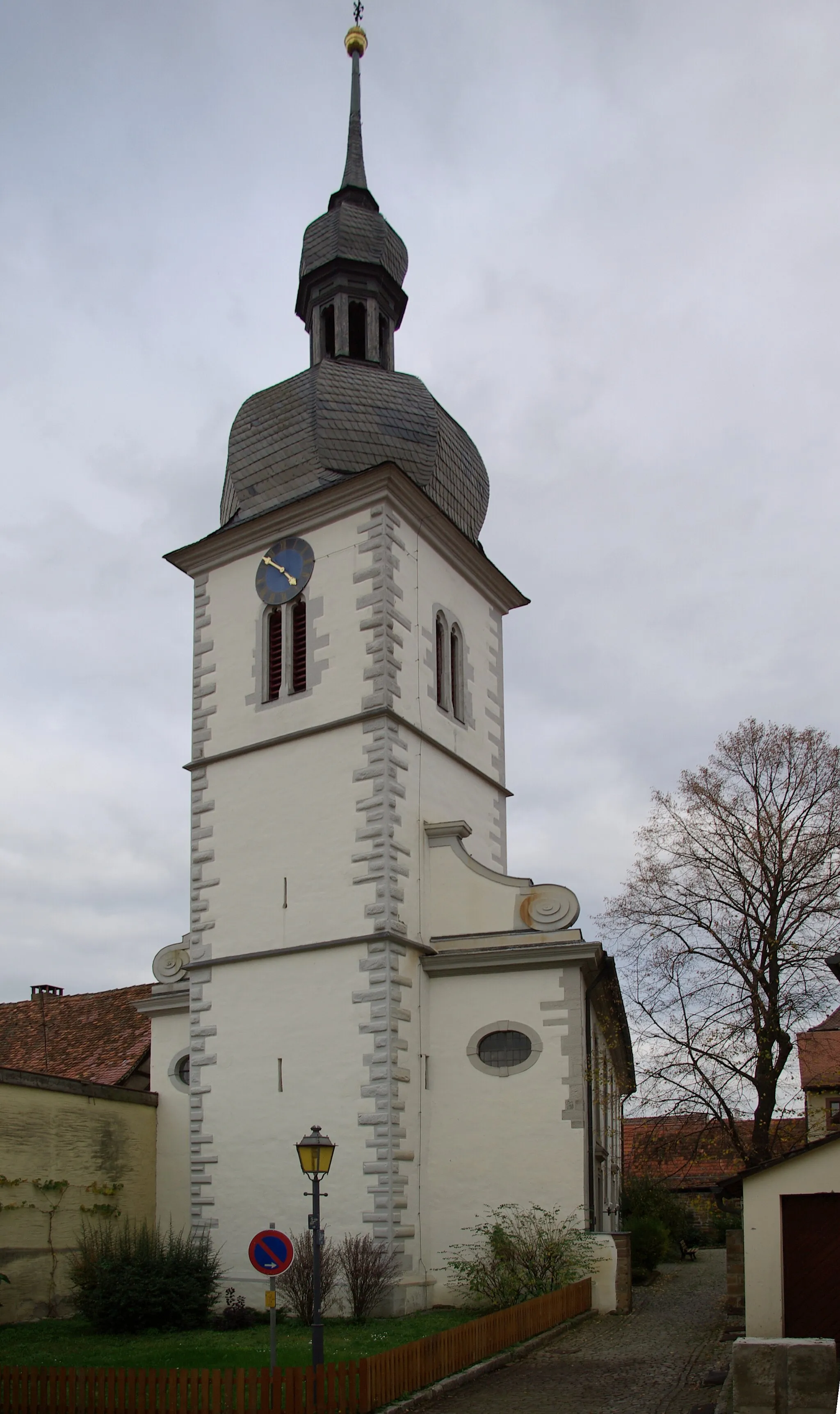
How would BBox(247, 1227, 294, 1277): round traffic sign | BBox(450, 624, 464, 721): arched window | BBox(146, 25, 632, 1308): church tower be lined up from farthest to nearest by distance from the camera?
BBox(450, 624, 464, 721): arched window → BBox(146, 25, 632, 1308): church tower → BBox(247, 1227, 294, 1277): round traffic sign

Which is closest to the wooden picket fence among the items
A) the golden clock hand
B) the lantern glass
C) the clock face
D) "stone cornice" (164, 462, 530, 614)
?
the lantern glass

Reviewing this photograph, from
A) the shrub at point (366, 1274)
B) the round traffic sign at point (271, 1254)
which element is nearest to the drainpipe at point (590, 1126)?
Answer: the shrub at point (366, 1274)

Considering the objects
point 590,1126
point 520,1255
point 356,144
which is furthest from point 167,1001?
point 356,144

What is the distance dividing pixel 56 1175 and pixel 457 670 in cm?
1039

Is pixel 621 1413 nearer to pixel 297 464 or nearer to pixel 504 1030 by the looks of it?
pixel 504 1030

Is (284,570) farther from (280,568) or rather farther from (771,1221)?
(771,1221)

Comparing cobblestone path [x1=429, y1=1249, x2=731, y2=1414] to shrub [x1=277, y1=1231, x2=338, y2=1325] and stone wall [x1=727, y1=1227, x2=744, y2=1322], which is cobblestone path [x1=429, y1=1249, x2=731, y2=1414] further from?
shrub [x1=277, y1=1231, x2=338, y2=1325]

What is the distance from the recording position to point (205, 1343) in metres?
15.4

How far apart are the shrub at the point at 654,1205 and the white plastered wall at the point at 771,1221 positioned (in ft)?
Result: 44.6

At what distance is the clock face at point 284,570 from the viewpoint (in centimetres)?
2178

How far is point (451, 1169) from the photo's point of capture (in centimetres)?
1859

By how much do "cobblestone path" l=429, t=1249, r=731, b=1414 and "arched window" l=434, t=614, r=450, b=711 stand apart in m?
9.80

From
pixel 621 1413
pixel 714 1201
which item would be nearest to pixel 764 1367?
pixel 621 1413

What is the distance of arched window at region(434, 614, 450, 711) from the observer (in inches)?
876
